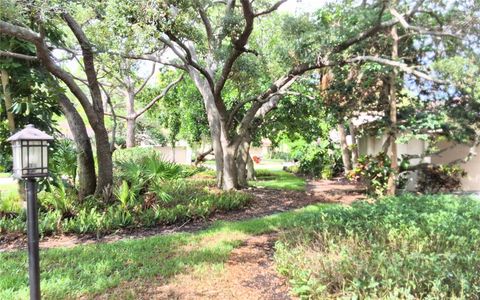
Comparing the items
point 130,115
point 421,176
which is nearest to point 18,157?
point 421,176

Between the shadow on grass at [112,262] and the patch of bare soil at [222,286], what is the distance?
0.21 meters

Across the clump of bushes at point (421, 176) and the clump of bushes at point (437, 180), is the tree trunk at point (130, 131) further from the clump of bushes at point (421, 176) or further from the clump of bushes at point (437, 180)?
the clump of bushes at point (437, 180)

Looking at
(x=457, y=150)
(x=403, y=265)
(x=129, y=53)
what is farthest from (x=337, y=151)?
(x=403, y=265)

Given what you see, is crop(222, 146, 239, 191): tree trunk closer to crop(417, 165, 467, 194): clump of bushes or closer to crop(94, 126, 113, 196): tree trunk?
crop(94, 126, 113, 196): tree trunk

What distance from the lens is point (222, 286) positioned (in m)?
4.78

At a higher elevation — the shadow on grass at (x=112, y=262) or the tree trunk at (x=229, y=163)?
the tree trunk at (x=229, y=163)

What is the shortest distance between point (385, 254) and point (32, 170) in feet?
12.7

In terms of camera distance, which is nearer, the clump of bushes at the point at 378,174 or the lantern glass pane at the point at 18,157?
the lantern glass pane at the point at 18,157

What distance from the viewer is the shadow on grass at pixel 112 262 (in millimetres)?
4754

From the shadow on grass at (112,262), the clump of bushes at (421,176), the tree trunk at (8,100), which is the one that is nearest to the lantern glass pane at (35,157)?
the shadow on grass at (112,262)

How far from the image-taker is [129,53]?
9625 millimetres

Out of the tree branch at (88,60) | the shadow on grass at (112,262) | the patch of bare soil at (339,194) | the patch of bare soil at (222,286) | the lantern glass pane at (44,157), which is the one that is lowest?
the patch of bare soil at (222,286)

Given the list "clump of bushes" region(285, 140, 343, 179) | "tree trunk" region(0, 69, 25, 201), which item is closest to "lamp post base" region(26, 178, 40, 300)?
"tree trunk" region(0, 69, 25, 201)

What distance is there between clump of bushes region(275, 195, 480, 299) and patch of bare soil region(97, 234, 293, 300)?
0.25 metres
